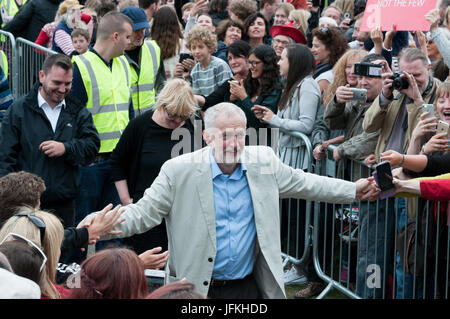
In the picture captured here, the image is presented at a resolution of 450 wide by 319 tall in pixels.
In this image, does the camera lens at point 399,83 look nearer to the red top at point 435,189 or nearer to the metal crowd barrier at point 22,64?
the red top at point 435,189

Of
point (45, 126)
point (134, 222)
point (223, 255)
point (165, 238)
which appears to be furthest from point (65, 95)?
point (223, 255)

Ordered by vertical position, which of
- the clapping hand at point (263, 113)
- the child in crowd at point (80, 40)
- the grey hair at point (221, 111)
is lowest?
the clapping hand at point (263, 113)

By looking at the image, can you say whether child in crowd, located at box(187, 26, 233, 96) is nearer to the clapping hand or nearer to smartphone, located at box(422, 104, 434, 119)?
the clapping hand

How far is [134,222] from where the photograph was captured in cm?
514

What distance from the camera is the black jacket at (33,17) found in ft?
41.7

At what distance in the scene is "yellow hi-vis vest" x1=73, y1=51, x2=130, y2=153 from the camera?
7.56 metres

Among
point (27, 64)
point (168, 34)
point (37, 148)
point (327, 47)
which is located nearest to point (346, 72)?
point (327, 47)

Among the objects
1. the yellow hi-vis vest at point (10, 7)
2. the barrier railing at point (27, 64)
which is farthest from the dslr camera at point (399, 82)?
the yellow hi-vis vest at point (10, 7)

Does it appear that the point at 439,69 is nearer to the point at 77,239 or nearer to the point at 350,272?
the point at 350,272

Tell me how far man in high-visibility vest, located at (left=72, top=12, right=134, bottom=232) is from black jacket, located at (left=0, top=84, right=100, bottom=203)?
675 millimetres

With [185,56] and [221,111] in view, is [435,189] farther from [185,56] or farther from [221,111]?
[185,56]

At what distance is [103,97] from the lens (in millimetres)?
7613

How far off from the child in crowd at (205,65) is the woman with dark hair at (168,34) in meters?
0.73

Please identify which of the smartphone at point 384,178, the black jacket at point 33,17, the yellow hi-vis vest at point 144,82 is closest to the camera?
the smartphone at point 384,178
